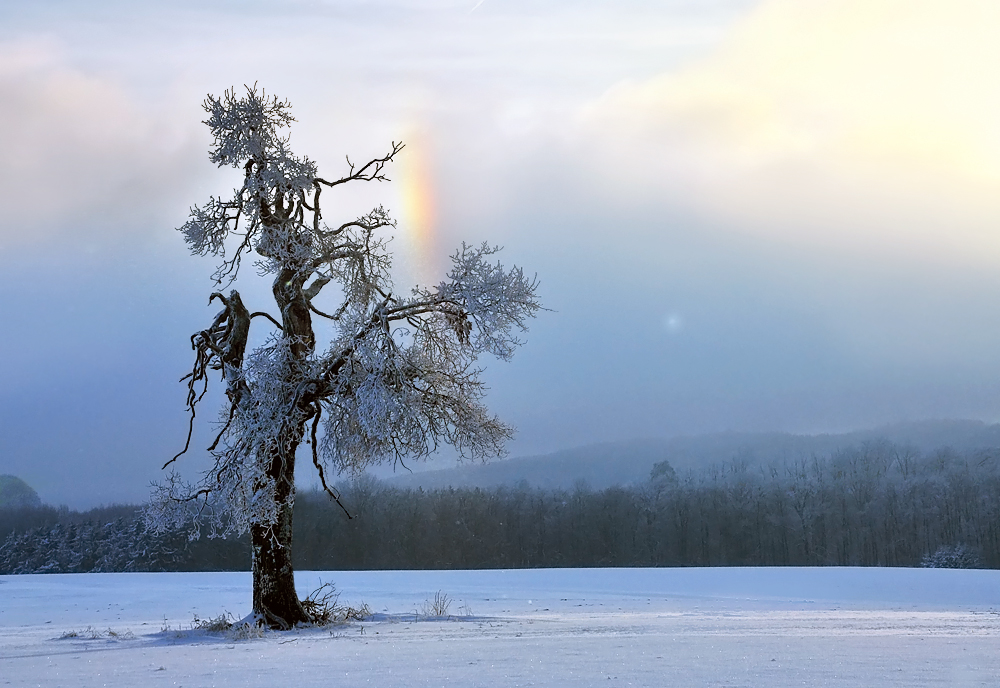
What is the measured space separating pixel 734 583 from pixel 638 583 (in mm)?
3041

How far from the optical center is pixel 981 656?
11445 mm

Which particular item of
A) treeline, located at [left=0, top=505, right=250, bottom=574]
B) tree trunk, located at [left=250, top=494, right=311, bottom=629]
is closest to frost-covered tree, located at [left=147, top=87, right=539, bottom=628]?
tree trunk, located at [left=250, top=494, right=311, bottom=629]

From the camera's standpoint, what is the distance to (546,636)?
14469 millimetres

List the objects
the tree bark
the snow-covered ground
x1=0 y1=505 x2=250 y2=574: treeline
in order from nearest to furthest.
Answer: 1. the snow-covered ground
2. the tree bark
3. x1=0 y1=505 x2=250 y2=574: treeline

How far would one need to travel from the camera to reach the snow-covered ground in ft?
33.3

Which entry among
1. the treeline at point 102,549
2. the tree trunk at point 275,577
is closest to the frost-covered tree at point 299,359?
the tree trunk at point 275,577

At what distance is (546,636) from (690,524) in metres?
68.8

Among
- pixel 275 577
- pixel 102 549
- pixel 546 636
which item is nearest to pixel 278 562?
pixel 275 577

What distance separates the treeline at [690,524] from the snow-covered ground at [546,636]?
1626 inches

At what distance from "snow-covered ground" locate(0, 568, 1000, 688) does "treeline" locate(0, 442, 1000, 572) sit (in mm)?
41308

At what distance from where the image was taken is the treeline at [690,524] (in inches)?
2788

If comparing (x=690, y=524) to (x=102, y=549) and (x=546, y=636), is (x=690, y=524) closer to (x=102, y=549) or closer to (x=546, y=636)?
(x=102, y=549)

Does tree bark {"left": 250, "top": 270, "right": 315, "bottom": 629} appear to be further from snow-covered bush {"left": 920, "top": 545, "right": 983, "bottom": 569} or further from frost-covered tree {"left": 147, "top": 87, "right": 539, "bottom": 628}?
snow-covered bush {"left": 920, "top": 545, "right": 983, "bottom": 569}

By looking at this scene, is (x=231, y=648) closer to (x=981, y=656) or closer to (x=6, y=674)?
(x=6, y=674)
